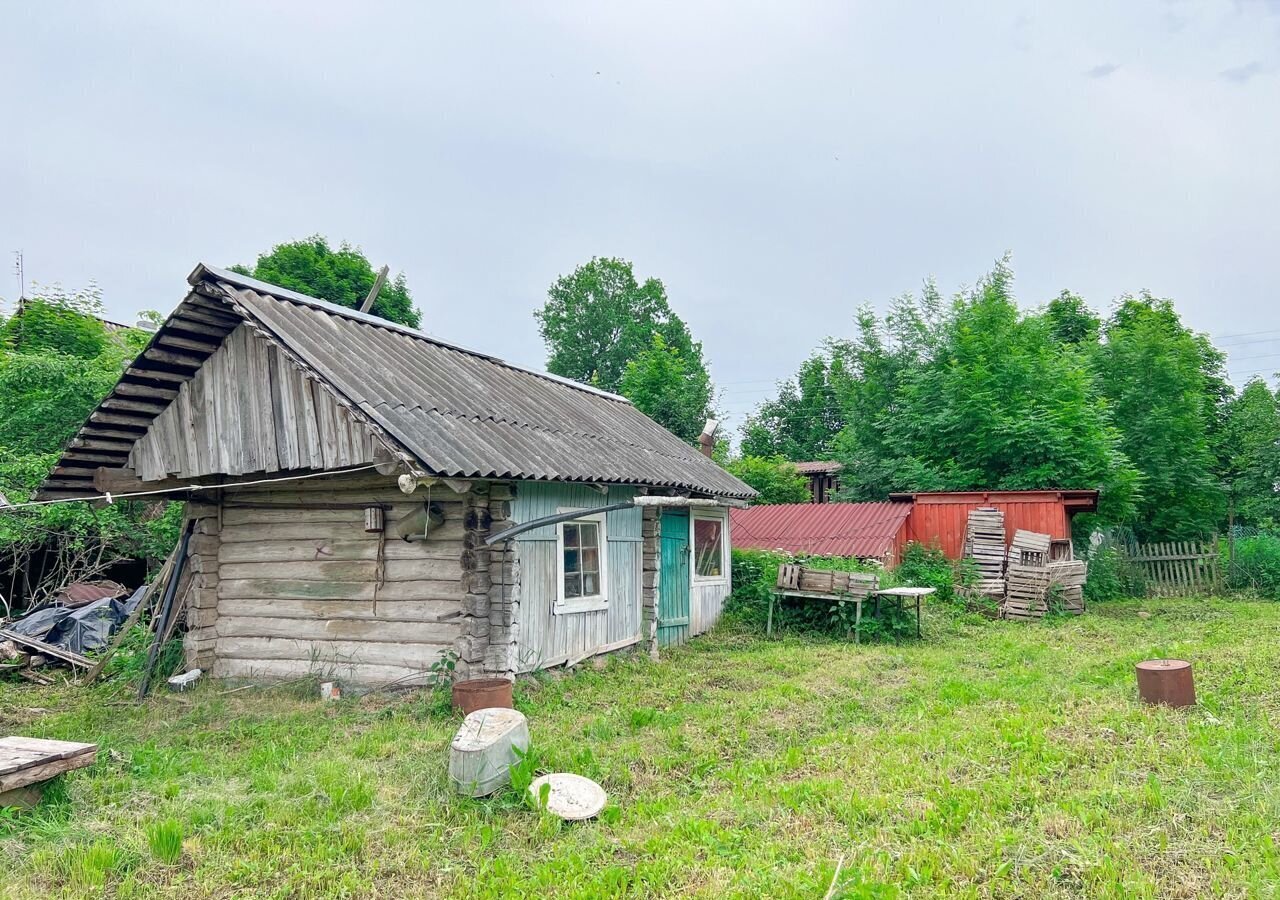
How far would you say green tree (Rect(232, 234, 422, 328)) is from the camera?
29.3 metres

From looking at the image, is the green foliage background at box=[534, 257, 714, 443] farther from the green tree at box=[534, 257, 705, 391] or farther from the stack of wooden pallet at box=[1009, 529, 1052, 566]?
the stack of wooden pallet at box=[1009, 529, 1052, 566]

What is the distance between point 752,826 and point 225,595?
7719 mm

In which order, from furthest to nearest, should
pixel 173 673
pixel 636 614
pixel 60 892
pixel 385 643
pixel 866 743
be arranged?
pixel 636 614
pixel 173 673
pixel 385 643
pixel 866 743
pixel 60 892

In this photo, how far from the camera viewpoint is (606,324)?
41.6 metres

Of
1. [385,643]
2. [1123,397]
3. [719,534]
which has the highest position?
[1123,397]

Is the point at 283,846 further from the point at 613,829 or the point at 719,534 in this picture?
the point at 719,534

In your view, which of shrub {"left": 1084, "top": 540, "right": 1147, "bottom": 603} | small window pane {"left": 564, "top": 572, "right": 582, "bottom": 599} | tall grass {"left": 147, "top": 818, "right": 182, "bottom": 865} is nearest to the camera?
tall grass {"left": 147, "top": 818, "right": 182, "bottom": 865}

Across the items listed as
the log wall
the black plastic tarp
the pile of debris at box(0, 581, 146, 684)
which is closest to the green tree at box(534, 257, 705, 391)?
the pile of debris at box(0, 581, 146, 684)

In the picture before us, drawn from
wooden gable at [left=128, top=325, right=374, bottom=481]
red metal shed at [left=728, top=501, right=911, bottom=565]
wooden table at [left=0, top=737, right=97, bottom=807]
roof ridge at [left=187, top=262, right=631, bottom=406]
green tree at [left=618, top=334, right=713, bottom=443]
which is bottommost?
wooden table at [left=0, top=737, right=97, bottom=807]

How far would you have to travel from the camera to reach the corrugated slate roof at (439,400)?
789 cm

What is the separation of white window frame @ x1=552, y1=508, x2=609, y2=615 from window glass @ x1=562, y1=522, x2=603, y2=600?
0.04 meters

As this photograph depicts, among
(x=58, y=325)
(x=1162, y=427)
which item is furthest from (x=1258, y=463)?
(x=58, y=325)

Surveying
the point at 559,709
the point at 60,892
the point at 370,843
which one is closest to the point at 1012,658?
the point at 559,709

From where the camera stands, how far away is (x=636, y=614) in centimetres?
1115
